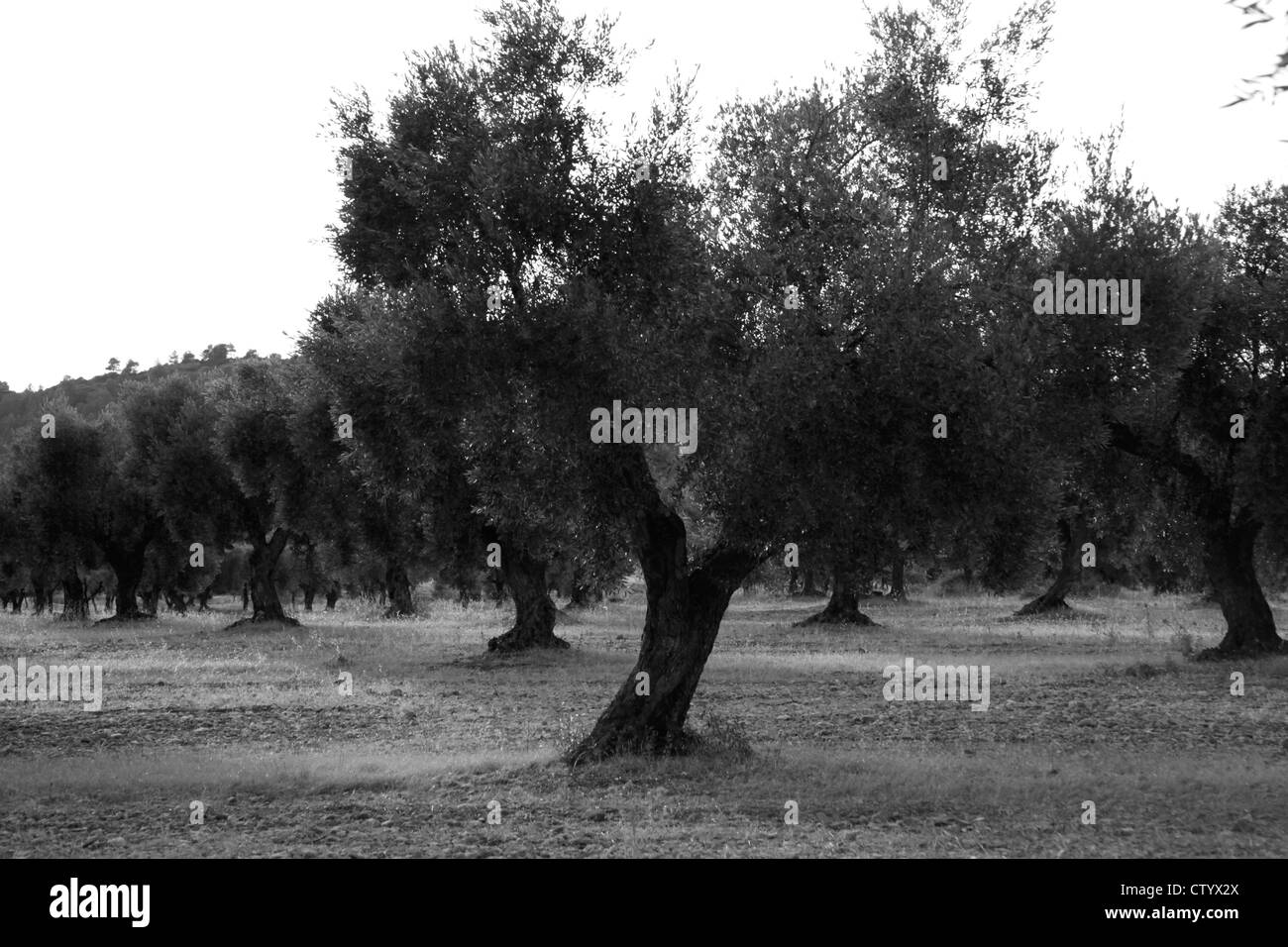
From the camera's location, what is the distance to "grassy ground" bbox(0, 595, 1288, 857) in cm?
1173

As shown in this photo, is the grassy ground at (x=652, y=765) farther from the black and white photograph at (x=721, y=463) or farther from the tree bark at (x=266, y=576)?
the tree bark at (x=266, y=576)

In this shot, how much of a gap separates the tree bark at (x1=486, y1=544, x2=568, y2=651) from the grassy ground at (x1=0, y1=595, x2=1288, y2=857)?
2573mm

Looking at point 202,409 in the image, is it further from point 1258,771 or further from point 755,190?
point 1258,771

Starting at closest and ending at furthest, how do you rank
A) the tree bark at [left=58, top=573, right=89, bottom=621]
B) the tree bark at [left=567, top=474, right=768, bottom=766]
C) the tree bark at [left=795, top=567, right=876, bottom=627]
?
the tree bark at [left=567, top=474, right=768, bottom=766], the tree bark at [left=795, top=567, right=876, bottom=627], the tree bark at [left=58, top=573, right=89, bottom=621]

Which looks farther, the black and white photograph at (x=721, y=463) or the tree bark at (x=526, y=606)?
the tree bark at (x=526, y=606)

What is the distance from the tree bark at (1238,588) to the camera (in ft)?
94.5

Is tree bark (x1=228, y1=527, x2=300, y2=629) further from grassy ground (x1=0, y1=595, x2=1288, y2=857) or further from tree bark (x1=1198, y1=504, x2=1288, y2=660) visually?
tree bark (x1=1198, y1=504, x2=1288, y2=660)

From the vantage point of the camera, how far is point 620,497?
14688mm

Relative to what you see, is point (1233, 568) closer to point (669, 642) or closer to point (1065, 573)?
point (669, 642)

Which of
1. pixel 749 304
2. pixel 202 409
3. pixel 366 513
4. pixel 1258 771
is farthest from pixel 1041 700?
pixel 202 409

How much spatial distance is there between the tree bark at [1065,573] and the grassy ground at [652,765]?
68.1ft

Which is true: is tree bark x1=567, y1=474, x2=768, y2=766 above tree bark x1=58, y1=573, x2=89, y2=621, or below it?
above

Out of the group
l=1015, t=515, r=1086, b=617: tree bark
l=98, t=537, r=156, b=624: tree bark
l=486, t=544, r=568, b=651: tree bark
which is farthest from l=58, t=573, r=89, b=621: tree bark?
l=1015, t=515, r=1086, b=617: tree bark

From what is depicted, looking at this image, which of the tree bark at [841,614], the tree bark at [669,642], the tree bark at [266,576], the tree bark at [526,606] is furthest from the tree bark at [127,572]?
the tree bark at [669,642]
